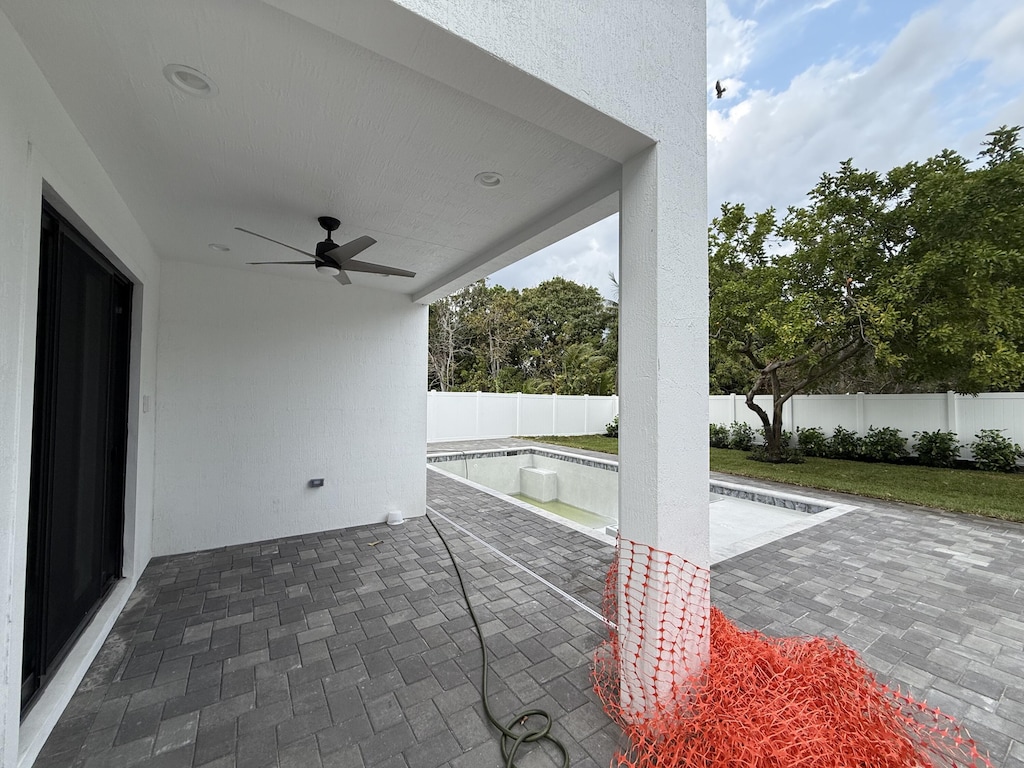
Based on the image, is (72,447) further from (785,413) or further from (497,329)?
(497,329)

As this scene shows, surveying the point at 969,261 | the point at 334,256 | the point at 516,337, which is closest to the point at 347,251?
the point at 334,256

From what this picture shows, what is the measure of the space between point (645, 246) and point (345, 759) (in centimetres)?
258

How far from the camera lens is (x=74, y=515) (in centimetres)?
230

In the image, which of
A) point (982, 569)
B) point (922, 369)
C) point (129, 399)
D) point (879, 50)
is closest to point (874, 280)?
point (922, 369)

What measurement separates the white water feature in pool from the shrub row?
13.9 ft

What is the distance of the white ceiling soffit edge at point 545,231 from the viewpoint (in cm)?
254

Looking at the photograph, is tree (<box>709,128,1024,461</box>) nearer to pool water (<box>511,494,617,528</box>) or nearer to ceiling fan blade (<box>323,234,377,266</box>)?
pool water (<box>511,494,617,528</box>)

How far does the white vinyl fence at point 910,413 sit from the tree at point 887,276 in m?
0.38

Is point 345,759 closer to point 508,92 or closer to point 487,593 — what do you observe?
point 487,593

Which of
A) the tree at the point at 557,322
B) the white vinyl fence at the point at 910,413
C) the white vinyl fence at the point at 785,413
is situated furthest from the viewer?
the tree at the point at 557,322

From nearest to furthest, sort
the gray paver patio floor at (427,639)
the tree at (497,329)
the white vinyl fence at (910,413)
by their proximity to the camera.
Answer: the gray paver patio floor at (427,639) < the white vinyl fence at (910,413) < the tree at (497,329)

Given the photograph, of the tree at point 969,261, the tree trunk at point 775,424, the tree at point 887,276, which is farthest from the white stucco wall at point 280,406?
the tree trunk at point 775,424

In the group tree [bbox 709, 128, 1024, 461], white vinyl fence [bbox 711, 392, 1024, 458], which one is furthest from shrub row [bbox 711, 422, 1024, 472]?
tree [bbox 709, 128, 1024, 461]

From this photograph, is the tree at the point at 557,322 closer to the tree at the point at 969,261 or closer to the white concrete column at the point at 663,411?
the tree at the point at 969,261
